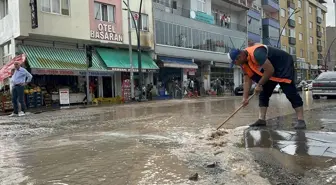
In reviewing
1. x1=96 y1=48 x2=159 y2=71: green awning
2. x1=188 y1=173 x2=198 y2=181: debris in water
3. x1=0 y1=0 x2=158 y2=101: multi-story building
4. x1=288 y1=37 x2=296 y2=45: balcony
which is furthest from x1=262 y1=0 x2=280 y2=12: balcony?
x1=188 y1=173 x2=198 y2=181: debris in water

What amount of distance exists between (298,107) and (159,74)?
2522 centimetres

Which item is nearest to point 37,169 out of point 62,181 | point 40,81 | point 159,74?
point 62,181

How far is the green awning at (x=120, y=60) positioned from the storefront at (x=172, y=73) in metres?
1.79

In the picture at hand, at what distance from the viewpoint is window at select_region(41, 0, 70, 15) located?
21156 mm

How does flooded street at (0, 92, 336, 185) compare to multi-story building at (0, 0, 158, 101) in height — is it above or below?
below

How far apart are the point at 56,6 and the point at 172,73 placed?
13.3 m

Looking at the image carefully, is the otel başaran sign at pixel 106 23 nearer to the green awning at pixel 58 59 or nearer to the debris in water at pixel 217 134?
the green awning at pixel 58 59

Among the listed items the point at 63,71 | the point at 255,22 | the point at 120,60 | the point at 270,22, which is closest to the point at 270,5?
the point at 270,22

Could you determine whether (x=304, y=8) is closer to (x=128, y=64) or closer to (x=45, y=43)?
(x=128, y=64)

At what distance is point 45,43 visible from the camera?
851 inches

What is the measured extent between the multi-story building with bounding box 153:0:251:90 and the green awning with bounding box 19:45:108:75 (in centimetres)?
718

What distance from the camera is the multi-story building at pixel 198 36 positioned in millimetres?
30641

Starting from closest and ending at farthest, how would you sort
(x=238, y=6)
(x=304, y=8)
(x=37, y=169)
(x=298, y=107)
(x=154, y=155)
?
(x=37, y=169) < (x=154, y=155) < (x=298, y=107) < (x=238, y=6) < (x=304, y=8)

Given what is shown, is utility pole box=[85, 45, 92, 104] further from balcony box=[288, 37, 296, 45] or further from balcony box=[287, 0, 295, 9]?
balcony box=[287, 0, 295, 9]
